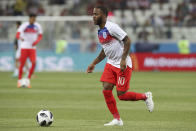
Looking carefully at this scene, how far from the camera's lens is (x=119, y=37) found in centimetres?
933

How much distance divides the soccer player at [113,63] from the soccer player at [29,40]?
9.04 meters

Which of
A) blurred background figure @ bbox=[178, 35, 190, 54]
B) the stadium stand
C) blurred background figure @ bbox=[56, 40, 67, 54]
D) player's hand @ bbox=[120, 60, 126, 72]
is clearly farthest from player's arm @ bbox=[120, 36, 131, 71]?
the stadium stand

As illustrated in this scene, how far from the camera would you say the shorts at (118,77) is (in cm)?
952

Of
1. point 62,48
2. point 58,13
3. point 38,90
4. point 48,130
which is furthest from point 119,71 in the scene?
point 58,13

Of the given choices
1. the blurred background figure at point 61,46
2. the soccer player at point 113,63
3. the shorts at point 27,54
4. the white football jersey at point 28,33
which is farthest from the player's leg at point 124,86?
the blurred background figure at point 61,46

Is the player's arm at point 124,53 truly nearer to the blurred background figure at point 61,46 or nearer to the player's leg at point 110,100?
the player's leg at point 110,100

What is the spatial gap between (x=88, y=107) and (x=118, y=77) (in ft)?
11.3

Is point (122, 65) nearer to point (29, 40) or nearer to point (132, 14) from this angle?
point (29, 40)

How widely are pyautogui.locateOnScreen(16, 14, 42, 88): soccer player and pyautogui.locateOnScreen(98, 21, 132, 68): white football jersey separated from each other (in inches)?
355

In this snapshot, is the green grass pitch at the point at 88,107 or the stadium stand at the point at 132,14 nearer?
the green grass pitch at the point at 88,107

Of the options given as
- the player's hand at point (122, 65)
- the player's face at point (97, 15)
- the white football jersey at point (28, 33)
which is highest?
the player's face at point (97, 15)

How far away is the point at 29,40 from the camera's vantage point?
742 inches

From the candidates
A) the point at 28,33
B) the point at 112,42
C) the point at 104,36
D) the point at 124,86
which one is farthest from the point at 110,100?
the point at 28,33

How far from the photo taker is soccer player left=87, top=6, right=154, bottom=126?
9352 mm
